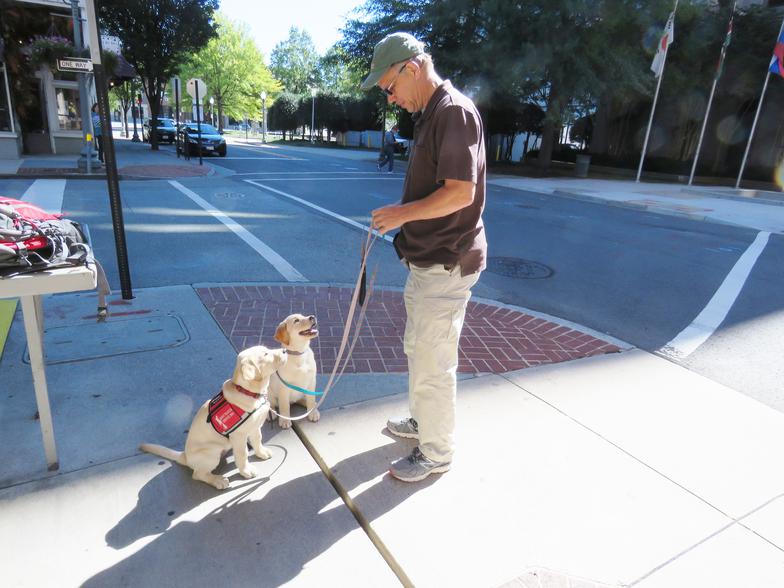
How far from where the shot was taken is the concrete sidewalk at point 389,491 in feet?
7.09

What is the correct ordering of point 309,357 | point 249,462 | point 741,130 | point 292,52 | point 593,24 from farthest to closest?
point 292,52, point 741,130, point 593,24, point 309,357, point 249,462

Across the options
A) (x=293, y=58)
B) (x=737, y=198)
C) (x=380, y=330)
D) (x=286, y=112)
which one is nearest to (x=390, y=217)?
(x=380, y=330)

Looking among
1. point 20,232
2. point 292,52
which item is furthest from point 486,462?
point 292,52

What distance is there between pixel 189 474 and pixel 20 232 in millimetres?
1410

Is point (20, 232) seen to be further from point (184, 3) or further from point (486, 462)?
point (184, 3)

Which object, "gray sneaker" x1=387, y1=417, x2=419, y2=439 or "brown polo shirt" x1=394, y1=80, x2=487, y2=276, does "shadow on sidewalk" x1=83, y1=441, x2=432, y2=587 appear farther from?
"brown polo shirt" x1=394, y1=80, x2=487, y2=276

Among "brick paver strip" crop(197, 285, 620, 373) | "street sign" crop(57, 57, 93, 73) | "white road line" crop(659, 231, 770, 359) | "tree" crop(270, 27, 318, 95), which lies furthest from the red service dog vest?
"tree" crop(270, 27, 318, 95)

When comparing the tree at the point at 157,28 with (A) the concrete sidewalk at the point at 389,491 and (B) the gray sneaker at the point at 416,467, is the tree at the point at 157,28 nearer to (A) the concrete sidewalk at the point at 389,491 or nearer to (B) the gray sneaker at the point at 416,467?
(A) the concrete sidewalk at the point at 389,491

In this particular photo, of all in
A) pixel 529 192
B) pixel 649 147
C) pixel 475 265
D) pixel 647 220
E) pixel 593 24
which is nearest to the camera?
pixel 475 265

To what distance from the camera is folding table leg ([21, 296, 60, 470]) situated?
7.64ft

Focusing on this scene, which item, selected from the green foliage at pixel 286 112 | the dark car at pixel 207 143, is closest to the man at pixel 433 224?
the dark car at pixel 207 143

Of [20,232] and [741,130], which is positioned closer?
[20,232]

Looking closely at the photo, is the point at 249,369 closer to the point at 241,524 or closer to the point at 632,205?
the point at 241,524

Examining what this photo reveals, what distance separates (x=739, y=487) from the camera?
2.77 metres
